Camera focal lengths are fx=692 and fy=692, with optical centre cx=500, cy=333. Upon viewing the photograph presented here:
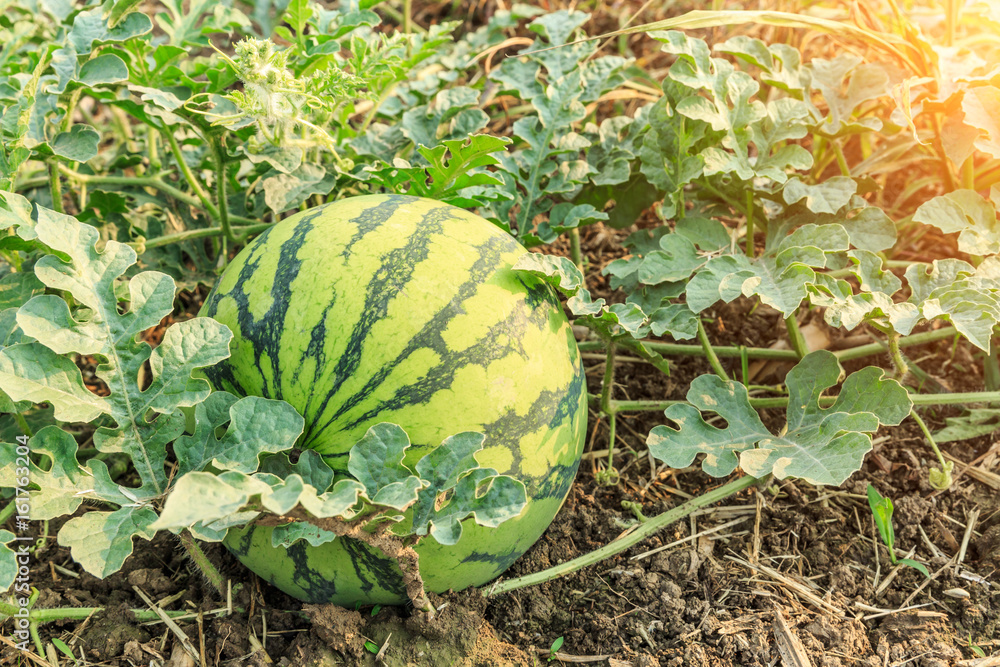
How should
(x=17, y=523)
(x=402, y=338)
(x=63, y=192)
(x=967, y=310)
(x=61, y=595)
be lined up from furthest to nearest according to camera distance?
(x=63, y=192) < (x=17, y=523) < (x=61, y=595) < (x=967, y=310) < (x=402, y=338)

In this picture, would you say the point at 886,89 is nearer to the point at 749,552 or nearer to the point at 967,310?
the point at 967,310

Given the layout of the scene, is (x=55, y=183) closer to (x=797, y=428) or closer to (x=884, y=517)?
(x=797, y=428)

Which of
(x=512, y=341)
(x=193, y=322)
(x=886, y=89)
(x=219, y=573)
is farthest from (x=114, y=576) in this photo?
(x=886, y=89)

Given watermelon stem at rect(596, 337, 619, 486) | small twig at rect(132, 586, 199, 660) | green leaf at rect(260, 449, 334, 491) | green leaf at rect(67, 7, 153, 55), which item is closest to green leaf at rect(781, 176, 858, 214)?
watermelon stem at rect(596, 337, 619, 486)

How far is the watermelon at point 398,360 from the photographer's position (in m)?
1.49

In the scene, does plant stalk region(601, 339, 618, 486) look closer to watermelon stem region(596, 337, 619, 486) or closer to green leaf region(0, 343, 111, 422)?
watermelon stem region(596, 337, 619, 486)

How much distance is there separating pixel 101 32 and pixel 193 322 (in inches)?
36.7

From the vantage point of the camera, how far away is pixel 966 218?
198 centimetres

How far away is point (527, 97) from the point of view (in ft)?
7.54

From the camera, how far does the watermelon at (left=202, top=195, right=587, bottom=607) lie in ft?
4.89

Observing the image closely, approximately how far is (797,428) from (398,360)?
1.06 meters

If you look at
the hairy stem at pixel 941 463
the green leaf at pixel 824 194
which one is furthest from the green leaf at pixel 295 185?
the hairy stem at pixel 941 463

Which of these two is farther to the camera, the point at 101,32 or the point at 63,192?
the point at 63,192

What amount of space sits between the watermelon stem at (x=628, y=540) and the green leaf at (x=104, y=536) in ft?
2.70
